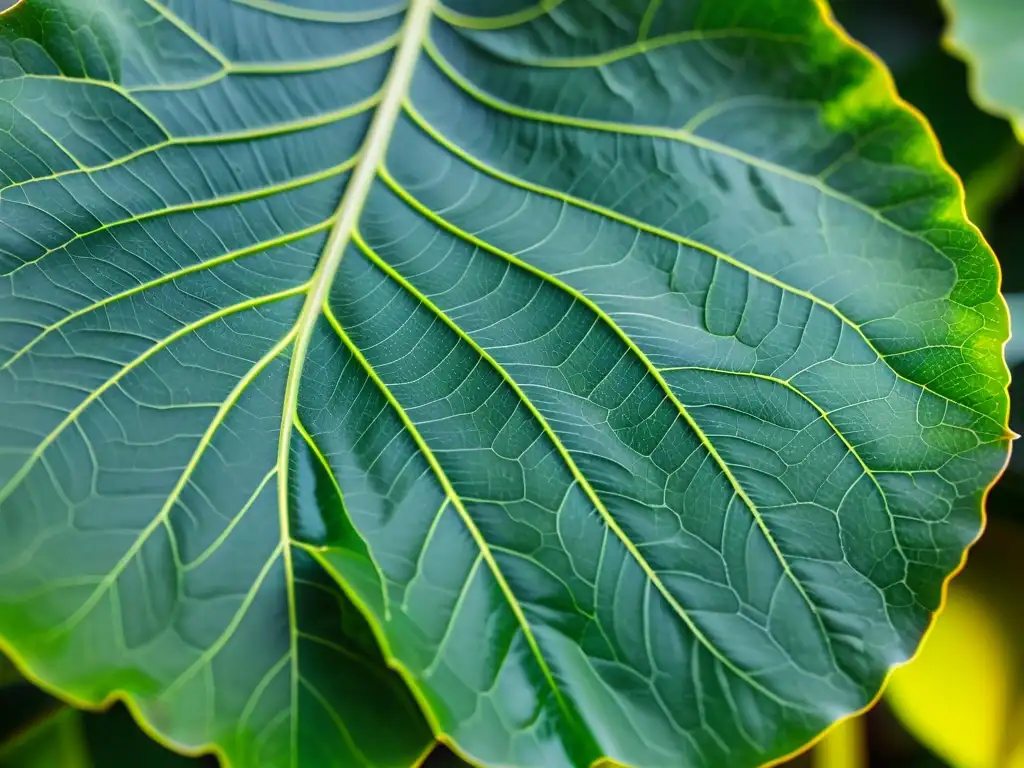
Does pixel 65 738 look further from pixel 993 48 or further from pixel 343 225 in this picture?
pixel 993 48

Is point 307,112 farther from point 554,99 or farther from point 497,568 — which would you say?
point 497,568

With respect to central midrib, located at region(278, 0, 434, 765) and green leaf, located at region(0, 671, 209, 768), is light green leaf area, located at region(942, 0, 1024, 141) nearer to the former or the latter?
central midrib, located at region(278, 0, 434, 765)

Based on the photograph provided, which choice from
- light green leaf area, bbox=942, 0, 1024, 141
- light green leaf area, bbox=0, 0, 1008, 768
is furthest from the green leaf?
light green leaf area, bbox=942, 0, 1024, 141

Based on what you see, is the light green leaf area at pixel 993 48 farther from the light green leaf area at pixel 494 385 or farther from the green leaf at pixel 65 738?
the green leaf at pixel 65 738

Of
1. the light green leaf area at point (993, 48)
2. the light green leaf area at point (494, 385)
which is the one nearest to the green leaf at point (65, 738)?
the light green leaf area at point (494, 385)

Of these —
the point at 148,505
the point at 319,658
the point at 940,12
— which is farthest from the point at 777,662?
the point at 940,12

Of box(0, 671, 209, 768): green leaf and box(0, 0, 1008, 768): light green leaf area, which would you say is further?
box(0, 671, 209, 768): green leaf
